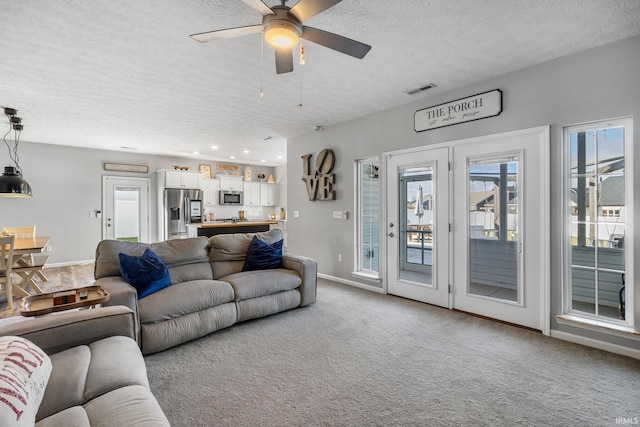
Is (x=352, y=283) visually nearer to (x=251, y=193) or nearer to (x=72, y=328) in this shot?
(x=72, y=328)

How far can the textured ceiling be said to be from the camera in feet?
7.13

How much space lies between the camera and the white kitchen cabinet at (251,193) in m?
9.13

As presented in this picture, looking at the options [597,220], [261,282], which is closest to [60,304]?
[261,282]

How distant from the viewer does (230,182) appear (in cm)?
879

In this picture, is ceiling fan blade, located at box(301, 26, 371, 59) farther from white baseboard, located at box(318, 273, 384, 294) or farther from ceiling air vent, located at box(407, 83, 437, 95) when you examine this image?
white baseboard, located at box(318, 273, 384, 294)

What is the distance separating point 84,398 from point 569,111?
156 inches

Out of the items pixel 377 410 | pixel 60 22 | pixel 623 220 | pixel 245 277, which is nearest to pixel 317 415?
pixel 377 410

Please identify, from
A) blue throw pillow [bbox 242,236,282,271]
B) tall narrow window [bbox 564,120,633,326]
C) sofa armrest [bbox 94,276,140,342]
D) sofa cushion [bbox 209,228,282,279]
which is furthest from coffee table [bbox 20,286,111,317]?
tall narrow window [bbox 564,120,633,326]

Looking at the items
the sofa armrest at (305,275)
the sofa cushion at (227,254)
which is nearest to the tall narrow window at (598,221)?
the sofa armrest at (305,275)

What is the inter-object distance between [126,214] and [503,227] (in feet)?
24.9

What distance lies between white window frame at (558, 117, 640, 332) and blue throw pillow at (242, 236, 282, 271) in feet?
9.76

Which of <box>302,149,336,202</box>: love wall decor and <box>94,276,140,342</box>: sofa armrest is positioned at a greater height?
<box>302,149,336,202</box>: love wall decor

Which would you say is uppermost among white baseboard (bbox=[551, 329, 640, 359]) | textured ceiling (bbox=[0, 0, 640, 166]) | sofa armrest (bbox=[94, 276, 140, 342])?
textured ceiling (bbox=[0, 0, 640, 166])

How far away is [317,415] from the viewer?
1849mm
